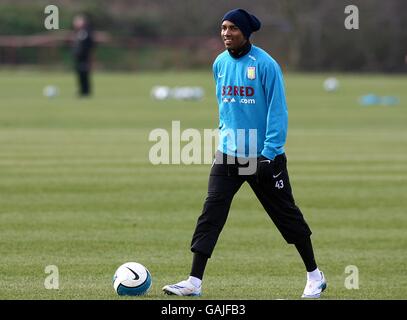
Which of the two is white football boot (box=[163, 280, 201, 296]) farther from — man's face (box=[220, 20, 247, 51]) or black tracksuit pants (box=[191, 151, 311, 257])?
man's face (box=[220, 20, 247, 51])

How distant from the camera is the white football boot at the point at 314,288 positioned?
10.1m

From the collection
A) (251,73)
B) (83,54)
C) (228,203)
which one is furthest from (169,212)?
(83,54)

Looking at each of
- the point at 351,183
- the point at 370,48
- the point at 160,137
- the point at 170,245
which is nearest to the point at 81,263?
the point at 170,245

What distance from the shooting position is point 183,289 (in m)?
10.1

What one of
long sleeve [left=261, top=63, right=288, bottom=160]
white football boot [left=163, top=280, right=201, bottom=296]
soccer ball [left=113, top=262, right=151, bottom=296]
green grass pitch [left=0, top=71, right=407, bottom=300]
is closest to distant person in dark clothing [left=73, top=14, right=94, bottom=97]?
green grass pitch [left=0, top=71, right=407, bottom=300]

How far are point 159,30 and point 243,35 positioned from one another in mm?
58950

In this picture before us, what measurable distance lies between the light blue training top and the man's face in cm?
12

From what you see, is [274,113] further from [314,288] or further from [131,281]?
[131,281]

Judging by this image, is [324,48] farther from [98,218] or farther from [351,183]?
[98,218]

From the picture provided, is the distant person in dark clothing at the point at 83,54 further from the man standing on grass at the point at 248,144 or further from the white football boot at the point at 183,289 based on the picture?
the white football boot at the point at 183,289

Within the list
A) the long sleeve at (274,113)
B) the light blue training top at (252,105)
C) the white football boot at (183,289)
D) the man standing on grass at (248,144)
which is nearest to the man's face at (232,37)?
the man standing on grass at (248,144)

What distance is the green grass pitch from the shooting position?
37.0 ft

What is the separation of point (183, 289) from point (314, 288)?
1145 mm
